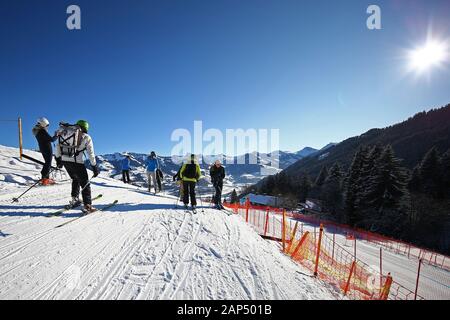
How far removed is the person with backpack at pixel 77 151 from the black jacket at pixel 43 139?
5.90ft

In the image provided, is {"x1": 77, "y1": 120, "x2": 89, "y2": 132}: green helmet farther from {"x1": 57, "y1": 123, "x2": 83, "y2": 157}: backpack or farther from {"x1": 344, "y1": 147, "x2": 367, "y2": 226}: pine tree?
{"x1": 344, "y1": 147, "x2": 367, "y2": 226}: pine tree

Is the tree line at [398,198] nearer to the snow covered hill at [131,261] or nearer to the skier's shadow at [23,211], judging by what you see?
the snow covered hill at [131,261]

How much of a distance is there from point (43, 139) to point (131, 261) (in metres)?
6.12

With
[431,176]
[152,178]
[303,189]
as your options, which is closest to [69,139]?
[152,178]

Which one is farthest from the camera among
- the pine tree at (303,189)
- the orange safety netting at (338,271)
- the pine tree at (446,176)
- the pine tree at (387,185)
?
the pine tree at (303,189)

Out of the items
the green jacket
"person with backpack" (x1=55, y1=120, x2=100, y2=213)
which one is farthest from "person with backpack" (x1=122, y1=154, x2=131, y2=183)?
"person with backpack" (x1=55, y1=120, x2=100, y2=213)

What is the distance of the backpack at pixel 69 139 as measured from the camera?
5242 mm

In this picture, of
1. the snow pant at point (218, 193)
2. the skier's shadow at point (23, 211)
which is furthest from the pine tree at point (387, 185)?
the skier's shadow at point (23, 211)

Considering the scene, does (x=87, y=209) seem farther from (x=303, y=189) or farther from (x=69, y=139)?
(x=303, y=189)

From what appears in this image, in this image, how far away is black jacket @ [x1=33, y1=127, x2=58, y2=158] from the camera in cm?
672

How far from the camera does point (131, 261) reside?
3.35 meters

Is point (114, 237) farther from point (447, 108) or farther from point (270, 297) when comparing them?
point (447, 108)
